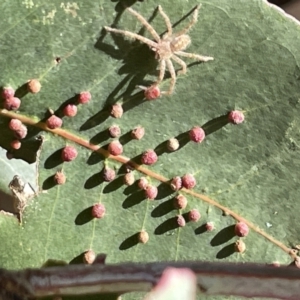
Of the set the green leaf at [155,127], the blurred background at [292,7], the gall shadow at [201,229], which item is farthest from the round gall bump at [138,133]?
the blurred background at [292,7]

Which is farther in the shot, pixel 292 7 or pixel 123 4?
pixel 292 7

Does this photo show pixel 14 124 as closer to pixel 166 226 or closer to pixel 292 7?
pixel 166 226

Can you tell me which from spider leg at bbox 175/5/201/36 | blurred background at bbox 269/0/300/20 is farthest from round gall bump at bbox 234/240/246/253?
blurred background at bbox 269/0/300/20

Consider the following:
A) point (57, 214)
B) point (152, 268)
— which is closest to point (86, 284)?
point (152, 268)

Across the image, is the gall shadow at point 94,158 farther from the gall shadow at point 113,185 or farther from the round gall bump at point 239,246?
the round gall bump at point 239,246

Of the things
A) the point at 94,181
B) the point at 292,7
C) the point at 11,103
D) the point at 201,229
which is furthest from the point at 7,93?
the point at 292,7

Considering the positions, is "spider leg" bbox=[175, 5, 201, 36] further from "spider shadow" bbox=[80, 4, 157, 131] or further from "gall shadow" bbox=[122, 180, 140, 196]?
"gall shadow" bbox=[122, 180, 140, 196]

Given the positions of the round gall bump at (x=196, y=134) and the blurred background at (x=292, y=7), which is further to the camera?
the blurred background at (x=292, y=7)

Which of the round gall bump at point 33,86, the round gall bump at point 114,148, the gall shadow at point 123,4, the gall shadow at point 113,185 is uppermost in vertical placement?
the gall shadow at point 123,4
